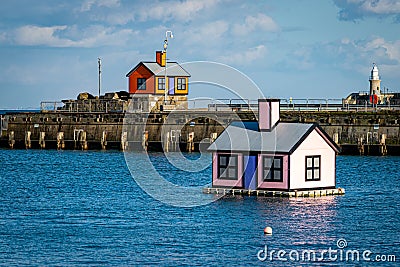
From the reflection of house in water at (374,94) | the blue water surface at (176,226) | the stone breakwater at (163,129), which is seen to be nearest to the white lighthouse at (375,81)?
the reflection of house in water at (374,94)

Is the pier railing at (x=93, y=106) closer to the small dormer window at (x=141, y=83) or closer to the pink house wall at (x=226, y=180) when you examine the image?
the small dormer window at (x=141, y=83)

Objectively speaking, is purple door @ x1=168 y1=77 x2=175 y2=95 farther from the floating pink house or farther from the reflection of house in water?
the floating pink house

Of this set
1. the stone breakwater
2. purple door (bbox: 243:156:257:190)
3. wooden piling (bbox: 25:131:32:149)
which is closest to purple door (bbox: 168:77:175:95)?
the stone breakwater

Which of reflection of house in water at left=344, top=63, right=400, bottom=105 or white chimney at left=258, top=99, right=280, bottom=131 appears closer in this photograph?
white chimney at left=258, top=99, right=280, bottom=131

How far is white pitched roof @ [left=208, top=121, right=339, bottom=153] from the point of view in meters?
52.4

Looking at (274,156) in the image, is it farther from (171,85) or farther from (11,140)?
(11,140)

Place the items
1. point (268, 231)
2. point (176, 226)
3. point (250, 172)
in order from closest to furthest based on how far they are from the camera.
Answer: point (268, 231), point (176, 226), point (250, 172)

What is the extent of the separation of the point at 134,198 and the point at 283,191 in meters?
11.3

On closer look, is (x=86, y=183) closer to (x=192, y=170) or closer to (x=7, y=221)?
(x=192, y=170)

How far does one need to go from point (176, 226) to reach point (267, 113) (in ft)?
33.5

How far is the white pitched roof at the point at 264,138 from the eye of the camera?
52375 millimetres

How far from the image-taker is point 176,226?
1854 inches

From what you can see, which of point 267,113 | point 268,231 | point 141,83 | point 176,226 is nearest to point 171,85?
point 141,83

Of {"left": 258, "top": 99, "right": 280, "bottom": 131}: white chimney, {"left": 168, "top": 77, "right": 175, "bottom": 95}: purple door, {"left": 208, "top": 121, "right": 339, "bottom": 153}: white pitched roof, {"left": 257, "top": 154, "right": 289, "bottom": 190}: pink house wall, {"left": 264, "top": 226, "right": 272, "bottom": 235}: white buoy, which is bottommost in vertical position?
{"left": 264, "top": 226, "right": 272, "bottom": 235}: white buoy
